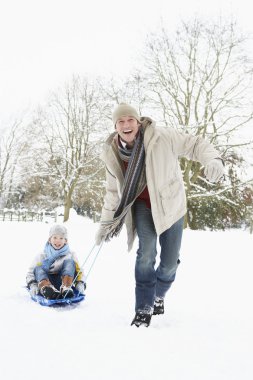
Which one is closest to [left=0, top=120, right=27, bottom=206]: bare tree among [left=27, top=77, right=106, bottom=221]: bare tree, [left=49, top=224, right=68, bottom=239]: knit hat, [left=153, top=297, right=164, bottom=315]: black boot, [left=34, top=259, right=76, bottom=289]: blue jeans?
[left=27, top=77, right=106, bottom=221]: bare tree

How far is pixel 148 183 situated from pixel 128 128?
45 cm

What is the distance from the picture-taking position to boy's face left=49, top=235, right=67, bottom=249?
4.46 meters

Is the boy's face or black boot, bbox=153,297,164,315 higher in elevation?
the boy's face

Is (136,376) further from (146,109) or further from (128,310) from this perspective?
(146,109)

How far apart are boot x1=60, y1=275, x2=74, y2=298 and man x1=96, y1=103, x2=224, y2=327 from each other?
98 cm

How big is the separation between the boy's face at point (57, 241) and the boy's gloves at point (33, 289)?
19.0 inches

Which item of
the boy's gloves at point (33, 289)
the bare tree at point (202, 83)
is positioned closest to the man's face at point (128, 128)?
the boy's gloves at point (33, 289)

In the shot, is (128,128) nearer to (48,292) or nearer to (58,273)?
(48,292)

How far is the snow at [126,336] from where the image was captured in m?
1.94

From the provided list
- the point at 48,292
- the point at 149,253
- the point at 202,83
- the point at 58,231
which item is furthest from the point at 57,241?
the point at 202,83

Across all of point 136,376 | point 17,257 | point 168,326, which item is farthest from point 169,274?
point 17,257

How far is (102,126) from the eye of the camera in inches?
909

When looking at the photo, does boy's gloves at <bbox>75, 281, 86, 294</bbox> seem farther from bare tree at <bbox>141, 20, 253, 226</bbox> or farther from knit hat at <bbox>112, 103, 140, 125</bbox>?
bare tree at <bbox>141, 20, 253, 226</bbox>

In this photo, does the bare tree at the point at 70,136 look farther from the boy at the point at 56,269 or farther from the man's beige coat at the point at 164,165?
the man's beige coat at the point at 164,165
